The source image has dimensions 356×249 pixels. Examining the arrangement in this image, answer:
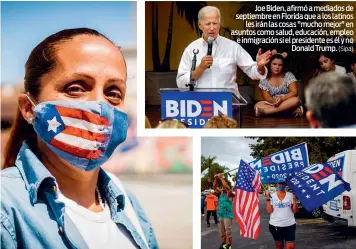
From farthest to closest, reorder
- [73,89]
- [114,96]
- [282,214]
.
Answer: [282,214], [114,96], [73,89]

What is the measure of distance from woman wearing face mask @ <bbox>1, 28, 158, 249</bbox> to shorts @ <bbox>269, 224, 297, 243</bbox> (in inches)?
40.8

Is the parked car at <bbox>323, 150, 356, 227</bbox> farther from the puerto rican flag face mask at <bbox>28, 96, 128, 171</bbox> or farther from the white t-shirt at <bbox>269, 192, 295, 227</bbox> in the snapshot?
the puerto rican flag face mask at <bbox>28, 96, 128, 171</bbox>

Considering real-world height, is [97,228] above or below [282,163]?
below

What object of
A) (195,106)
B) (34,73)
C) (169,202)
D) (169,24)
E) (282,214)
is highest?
(169,24)

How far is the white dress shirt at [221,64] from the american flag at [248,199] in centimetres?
70

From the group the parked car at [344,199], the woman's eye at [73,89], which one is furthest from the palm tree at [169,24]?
the parked car at [344,199]

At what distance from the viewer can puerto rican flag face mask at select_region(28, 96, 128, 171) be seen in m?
4.59

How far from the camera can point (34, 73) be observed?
4695 millimetres

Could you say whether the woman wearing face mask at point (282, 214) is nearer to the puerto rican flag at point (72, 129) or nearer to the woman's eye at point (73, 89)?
the puerto rican flag at point (72, 129)

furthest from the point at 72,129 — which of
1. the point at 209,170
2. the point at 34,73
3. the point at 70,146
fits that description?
the point at 209,170

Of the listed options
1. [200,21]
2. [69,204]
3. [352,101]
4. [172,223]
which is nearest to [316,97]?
[352,101]

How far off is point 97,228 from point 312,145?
6.09ft

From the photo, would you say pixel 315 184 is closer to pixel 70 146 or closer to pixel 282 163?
pixel 282 163

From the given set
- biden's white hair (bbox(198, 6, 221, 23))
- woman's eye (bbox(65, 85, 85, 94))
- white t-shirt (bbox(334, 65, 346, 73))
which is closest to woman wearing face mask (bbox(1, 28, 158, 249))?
woman's eye (bbox(65, 85, 85, 94))
